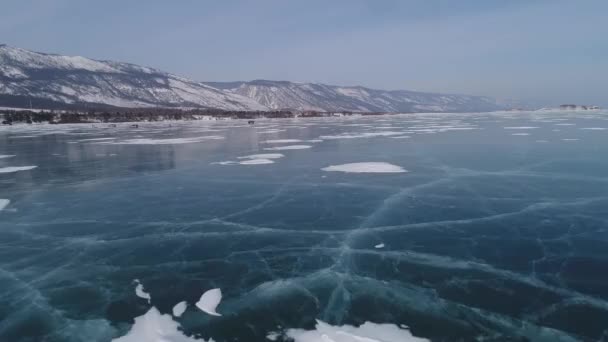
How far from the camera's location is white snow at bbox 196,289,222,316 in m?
4.66

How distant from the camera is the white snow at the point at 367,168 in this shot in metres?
13.4

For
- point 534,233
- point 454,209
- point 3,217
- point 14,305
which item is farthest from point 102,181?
point 534,233

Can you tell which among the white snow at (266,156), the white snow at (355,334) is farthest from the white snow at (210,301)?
A: the white snow at (266,156)

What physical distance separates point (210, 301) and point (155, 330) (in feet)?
2.53

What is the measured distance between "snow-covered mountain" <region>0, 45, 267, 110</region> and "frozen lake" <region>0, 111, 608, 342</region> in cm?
13456

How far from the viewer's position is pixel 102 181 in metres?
12.4

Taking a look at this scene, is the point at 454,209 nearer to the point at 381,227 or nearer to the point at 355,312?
the point at 381,227

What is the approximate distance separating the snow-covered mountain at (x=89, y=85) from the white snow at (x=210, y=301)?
456 feet

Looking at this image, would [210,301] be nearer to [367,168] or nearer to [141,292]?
[141,292]

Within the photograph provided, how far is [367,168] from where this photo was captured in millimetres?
Result: 13898

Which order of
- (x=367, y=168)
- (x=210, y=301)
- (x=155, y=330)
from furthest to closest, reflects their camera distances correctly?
(x=367, y=168) → (x=210, y=301) → (x=155, y=330)

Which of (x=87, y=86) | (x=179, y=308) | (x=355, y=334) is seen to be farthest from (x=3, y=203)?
(x=87, y=86)

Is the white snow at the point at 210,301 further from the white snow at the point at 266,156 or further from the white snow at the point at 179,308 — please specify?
the white snow at the point at 266,156

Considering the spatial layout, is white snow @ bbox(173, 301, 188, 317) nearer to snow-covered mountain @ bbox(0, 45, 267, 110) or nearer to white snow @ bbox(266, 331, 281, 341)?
white snow @ bbox(266, 331, 281, 341)
